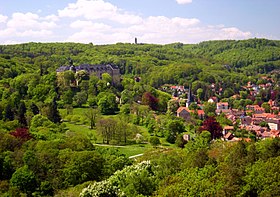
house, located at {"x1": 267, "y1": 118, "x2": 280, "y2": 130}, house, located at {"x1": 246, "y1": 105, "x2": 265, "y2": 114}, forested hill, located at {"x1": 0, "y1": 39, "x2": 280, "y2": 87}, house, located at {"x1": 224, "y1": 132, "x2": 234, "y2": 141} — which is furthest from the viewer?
forested hill, located at {"x1": 0, "y1": 39, "x2": 280, "y2": 87}

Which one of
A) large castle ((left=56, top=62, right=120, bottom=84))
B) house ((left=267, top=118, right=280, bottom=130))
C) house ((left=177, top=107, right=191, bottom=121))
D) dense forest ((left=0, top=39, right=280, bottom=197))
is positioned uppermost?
large castle ((left=56, top=62, right=120, bottom=84))

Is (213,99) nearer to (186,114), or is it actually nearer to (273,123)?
(273,123)

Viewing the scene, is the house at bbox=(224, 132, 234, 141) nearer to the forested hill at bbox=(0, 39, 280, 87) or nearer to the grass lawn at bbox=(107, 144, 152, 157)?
the grass lawn at bbox=(107, 144, 152, 157)

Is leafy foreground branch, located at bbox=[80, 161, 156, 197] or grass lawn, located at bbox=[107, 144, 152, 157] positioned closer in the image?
leafy foreground branch, located at bbox=[80, 161, 156, 197]

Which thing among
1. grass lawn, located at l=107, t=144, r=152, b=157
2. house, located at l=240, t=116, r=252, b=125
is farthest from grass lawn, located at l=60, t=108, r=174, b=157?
house, located at l=240, t=116, r=252, b=125

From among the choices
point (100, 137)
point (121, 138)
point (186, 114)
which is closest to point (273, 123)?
point (186, 114)

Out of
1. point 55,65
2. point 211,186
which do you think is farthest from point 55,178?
point 55,65

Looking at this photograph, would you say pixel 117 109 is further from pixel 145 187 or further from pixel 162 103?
pixel 145 187

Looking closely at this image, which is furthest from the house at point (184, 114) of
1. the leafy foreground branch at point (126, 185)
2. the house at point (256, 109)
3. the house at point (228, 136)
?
the leafy foreground branch at point (126, 185)

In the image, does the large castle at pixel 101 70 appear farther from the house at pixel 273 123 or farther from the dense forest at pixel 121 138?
the house at pixel 273 123
